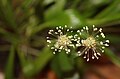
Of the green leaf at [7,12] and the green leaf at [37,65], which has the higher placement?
the green leaf at [7,12]

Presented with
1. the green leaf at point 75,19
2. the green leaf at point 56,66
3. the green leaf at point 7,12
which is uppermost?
the green leaf at point 7,12

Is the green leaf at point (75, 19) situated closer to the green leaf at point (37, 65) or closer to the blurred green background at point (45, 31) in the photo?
the blurred green background at point (45, 31)

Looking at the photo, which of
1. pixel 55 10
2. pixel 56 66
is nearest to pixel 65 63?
pixel 56 66

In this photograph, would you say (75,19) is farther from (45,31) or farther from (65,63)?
(45,31)

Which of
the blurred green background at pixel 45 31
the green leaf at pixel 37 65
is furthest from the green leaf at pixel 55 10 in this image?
the green leaf at pixel 37 65

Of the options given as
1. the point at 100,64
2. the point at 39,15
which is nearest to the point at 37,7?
the point at 39,15

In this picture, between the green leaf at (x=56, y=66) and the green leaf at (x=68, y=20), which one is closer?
the green leaf at (x=68, y=20)

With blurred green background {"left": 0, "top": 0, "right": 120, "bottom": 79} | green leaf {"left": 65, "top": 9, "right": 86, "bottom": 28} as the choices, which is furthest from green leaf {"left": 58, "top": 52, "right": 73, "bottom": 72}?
green leaf {"left": 65, "top": 9, "right": 86, "bottom": 28}

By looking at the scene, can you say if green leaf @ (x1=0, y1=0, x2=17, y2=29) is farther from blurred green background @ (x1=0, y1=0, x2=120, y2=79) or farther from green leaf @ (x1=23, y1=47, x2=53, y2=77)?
green leaf @ (x1=23, y1=47, x2=53, y2=77)

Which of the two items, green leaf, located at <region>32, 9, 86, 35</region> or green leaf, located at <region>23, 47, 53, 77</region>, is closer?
green leaf, located at <region>32, 9, 86, 35</region>
